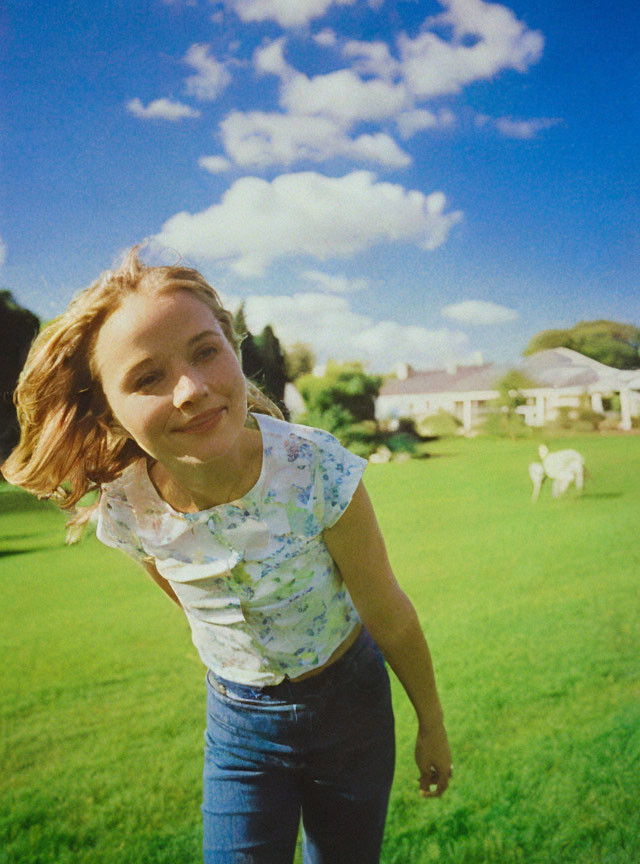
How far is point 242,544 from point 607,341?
5.34ft

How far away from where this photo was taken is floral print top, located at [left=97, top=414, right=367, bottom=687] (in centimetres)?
91

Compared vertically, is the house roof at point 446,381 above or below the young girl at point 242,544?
above

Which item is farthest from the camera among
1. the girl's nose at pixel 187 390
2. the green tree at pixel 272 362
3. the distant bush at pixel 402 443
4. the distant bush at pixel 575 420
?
the distant bush at pixel 575 420

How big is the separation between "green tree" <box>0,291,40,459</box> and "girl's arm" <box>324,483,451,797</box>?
3.57 feet

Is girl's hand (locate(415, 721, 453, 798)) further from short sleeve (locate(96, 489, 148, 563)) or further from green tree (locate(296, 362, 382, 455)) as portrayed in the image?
green tree (locate(296, 362, 382, 455))

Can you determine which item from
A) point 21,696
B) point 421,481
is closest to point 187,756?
point 21,696

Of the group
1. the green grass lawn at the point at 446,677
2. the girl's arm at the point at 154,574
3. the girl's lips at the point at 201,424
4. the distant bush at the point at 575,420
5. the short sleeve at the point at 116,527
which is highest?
the girl's lips at the point at 201,424

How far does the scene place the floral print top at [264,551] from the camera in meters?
0.91

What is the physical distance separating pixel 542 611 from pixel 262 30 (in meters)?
Answer: 1.86

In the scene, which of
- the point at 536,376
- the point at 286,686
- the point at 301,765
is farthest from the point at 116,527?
the point at 536,376

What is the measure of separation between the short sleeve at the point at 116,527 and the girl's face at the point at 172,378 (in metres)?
0.18

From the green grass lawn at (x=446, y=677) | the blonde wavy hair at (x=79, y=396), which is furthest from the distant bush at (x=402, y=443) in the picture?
the blonde wavy hair at (x=79, y=396)

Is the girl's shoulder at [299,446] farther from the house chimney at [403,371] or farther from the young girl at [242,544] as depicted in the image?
the house chimney at [403,371]

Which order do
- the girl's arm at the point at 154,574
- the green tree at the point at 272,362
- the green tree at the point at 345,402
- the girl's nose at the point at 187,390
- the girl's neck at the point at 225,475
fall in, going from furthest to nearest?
the green tree at the point at 345,402 → the green tree at the point at 272,362 → the girl's arm at the point at 154,574 → the girl's neck at the point at 225,475 → the girl's nose at the point at 187,390
